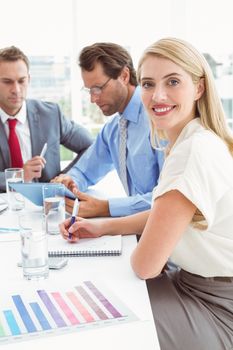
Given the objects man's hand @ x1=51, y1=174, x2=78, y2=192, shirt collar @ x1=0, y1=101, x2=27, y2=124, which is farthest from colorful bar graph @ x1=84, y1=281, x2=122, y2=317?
shirt collar @ x1=0, y1=101, x2=27, y2=124

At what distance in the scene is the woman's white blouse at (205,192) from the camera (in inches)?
47.1

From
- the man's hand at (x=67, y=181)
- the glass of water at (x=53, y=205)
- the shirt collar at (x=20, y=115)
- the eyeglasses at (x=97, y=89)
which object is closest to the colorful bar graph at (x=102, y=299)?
the glass of water at (x=53, y=205)

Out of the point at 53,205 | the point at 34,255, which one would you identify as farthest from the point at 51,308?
the point at 53,205

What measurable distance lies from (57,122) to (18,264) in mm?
1630

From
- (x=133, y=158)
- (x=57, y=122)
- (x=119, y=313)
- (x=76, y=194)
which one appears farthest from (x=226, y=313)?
(x=57, y=122)

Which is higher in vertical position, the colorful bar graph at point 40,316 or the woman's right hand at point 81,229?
the colorful bar graph at point 40,316

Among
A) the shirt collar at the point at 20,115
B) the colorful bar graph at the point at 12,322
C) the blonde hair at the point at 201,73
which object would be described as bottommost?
the colorful bar graph at the point at 12,322

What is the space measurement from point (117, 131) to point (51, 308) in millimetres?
1399

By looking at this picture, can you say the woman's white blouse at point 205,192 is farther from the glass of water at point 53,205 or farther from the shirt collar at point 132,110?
the shirt collar at point 132,110

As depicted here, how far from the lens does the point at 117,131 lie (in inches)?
91.9

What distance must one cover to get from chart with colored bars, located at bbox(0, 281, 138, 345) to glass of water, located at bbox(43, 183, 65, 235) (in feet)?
1.68

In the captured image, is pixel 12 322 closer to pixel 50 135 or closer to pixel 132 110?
pixel 132 110

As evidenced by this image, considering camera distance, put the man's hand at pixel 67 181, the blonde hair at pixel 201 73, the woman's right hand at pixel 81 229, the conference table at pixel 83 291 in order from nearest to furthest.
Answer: the conference table at pixel 83 291 → the blonde hair at pixel 201 73 → the woman's right hand at pixel 81 229 → the man's hand at pixel 67 181

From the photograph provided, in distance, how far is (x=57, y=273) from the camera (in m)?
1.27
